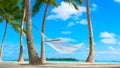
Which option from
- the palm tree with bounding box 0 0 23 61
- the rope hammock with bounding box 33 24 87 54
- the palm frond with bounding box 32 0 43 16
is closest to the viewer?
the rope hammock with bounding box 33 24 87 54

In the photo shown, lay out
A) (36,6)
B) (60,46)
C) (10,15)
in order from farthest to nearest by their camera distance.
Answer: (10,15) < (36,6) < (60,46)

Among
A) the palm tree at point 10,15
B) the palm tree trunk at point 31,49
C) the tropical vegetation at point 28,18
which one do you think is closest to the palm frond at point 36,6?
the tropical vegetation at point 28,18

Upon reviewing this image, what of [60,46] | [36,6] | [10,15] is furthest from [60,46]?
[10,15]

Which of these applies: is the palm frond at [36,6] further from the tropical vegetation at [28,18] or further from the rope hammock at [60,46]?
the rope hammock at [60,46]

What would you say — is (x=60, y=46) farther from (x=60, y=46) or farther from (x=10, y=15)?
(x=10, y=15)

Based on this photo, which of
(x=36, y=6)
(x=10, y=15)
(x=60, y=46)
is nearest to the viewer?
(x=60, y=46)

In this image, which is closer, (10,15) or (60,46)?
(60,46)

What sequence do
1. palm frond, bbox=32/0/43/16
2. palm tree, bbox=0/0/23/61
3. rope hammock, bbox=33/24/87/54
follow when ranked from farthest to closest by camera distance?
palm tree, bbox=0/0/23/61
palm frond, bbox=32/0/43/16
rope hammock, bbox=33/24/87/54

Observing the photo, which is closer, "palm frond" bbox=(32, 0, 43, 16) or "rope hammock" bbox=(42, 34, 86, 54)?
"rope hammock" bbox=(42, 34, 86, 54)

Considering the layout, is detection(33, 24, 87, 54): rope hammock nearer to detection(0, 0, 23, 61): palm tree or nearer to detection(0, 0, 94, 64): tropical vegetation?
detection(0, 0, 94, 64): tropical vegetation

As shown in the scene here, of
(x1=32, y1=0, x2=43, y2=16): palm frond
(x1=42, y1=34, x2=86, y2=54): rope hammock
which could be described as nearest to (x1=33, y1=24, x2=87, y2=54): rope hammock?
(x1=42, y1=34, x2=86, y2=54): rope hammock

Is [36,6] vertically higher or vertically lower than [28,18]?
higher

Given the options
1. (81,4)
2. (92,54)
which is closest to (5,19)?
(81,4)

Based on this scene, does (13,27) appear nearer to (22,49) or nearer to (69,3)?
(22,49)
